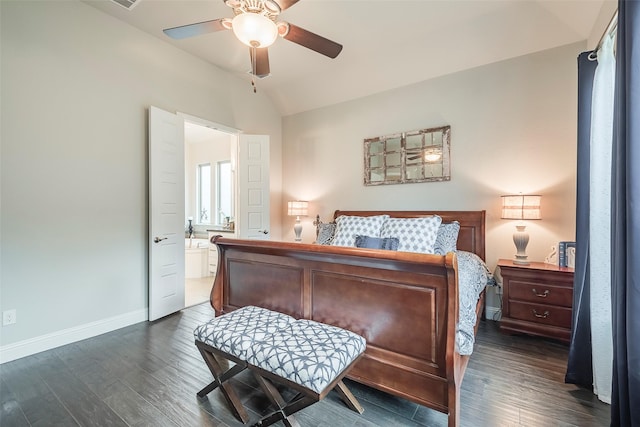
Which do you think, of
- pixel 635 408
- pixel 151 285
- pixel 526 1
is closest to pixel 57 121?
pixel 151 285

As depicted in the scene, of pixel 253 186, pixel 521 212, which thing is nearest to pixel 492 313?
pixel 521 212

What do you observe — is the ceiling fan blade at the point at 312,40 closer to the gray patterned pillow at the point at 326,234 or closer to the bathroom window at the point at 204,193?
the gray patterned pillow at the point at 326,234

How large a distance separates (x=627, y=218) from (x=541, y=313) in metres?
1.87

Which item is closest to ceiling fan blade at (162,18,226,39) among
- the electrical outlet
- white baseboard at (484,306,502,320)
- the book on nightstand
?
the electrical outlet

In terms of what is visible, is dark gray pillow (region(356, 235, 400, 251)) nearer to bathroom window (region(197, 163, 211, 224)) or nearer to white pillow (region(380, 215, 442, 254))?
white pillow (region(380, 215, 442, 254))

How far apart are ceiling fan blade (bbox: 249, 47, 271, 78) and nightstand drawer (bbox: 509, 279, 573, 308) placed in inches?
119

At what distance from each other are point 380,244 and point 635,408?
1869 mm

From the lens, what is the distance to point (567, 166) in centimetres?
281

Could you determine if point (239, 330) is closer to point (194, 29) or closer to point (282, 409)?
point (282, 409)

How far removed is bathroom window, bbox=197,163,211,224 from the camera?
21.5 ft

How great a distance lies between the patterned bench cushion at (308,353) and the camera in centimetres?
132

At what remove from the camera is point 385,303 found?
1.69m

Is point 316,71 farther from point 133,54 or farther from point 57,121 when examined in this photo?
point 57,121

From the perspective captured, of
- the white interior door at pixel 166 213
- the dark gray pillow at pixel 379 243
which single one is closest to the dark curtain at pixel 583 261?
the dark gray pillow at pixel 379 243
